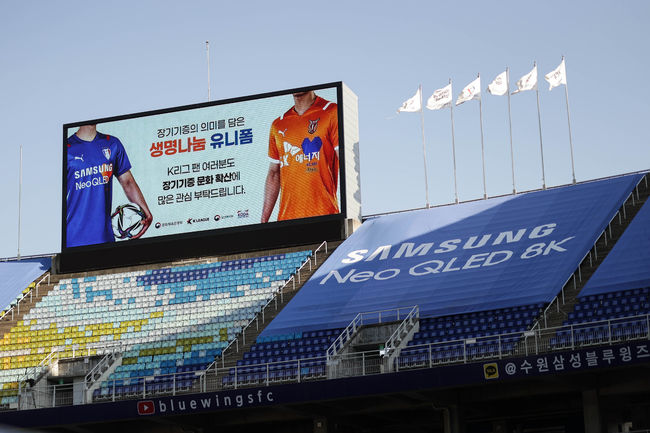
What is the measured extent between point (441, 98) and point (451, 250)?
347 inches

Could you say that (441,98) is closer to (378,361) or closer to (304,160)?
(304,160)

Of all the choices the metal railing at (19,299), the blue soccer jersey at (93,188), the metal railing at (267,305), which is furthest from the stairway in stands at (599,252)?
the metal railing at (19,299)

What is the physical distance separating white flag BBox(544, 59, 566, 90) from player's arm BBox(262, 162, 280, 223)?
1191cm

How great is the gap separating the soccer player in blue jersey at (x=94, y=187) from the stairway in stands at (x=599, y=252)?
1881 centimetres

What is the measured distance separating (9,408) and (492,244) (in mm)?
18406

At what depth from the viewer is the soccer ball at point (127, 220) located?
151ft

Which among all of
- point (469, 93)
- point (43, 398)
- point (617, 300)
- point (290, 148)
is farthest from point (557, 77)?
point (43, 398)

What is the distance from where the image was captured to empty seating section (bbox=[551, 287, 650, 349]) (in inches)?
1215

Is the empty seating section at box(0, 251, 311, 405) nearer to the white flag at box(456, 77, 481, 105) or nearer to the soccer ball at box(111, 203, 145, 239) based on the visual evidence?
the soccer ball at box(111, 203, 145, 239)

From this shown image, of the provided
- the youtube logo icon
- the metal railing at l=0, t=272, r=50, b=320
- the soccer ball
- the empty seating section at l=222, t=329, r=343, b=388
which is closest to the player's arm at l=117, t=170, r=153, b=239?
the soccer ball

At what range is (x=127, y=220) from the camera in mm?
46281

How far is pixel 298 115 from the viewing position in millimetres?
44594

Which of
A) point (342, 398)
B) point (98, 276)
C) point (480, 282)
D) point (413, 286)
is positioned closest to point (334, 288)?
point (413, 286)

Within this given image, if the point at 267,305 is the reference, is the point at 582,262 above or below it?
above
